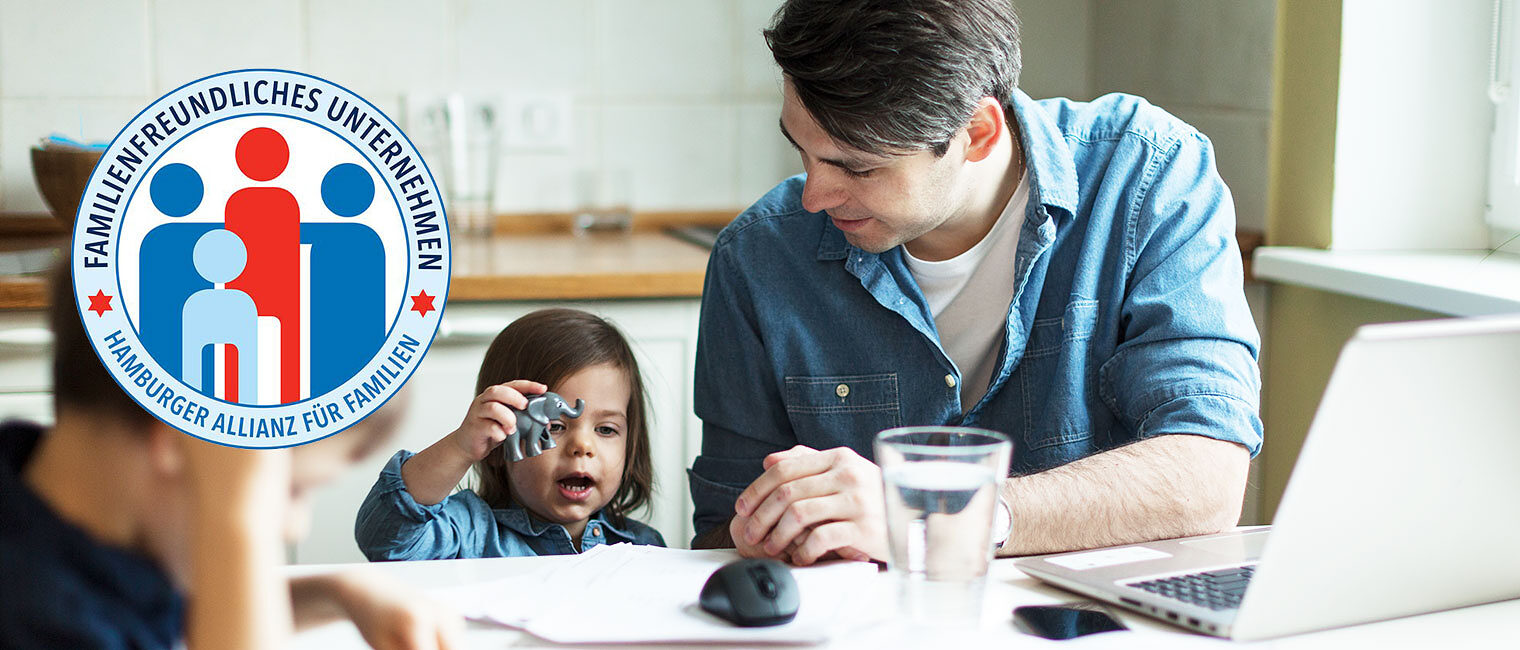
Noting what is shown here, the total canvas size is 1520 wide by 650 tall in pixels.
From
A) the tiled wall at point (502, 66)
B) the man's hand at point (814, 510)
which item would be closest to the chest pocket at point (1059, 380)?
the man's hand at point (814, 510)

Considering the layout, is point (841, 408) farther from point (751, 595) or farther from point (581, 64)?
point (581, 64)

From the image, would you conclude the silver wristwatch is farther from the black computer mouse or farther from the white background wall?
the white background wall

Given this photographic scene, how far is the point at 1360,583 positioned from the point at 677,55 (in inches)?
74.9

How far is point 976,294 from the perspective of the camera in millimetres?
1373

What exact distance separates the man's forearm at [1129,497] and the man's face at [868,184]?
0.30 metres

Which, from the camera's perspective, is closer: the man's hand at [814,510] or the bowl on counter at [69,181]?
the bowl on counter at [69,181]

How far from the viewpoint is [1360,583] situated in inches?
30.3

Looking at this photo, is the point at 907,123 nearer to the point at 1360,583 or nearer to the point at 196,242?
the point at 1360,583

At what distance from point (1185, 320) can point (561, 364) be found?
0.66 meters

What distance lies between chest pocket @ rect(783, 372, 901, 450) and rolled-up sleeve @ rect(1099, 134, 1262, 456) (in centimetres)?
23

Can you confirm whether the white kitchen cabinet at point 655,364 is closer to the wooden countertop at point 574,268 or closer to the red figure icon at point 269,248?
the wooden countertop at point 574,268

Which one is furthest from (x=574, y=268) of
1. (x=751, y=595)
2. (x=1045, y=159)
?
(x=751, y=595)

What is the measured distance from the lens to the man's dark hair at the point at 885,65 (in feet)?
3.91

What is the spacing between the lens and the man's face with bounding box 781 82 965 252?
1232mm
